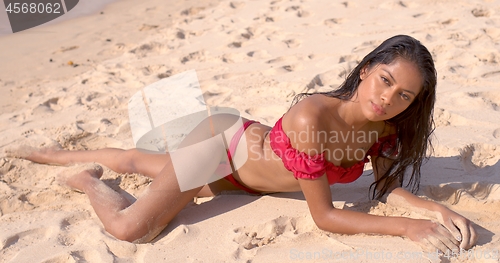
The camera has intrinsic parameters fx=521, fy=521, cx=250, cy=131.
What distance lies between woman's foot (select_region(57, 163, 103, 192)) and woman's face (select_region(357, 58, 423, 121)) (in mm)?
1498

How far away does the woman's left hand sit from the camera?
2062 mm

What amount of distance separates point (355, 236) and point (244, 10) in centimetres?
429

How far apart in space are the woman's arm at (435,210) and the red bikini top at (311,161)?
3.7 inches

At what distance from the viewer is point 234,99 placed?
3.79m

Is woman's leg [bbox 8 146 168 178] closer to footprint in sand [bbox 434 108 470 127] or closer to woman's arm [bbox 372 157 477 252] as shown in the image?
woman's arm [bbox 372 157 477 252]

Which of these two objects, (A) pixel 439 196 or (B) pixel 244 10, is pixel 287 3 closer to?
(B) pixel 244 10

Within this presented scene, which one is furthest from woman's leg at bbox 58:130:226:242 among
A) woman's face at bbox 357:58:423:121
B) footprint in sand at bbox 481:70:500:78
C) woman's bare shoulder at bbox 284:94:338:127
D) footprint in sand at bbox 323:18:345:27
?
footprint in sand at bbox 323:18:345:27

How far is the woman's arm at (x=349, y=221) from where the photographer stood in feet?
6.93

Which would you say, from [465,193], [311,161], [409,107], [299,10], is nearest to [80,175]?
[311,161]

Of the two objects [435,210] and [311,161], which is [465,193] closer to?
[435,210]

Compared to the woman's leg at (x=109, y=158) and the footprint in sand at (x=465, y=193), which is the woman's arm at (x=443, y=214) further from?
the woman's leg at (x=109, y=158)

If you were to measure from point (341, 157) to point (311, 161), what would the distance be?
0.82 feet

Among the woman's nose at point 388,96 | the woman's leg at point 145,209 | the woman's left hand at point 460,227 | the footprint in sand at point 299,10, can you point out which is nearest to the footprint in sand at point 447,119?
the woman's left hand at point 460,227

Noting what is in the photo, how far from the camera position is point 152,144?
10.6 feet
